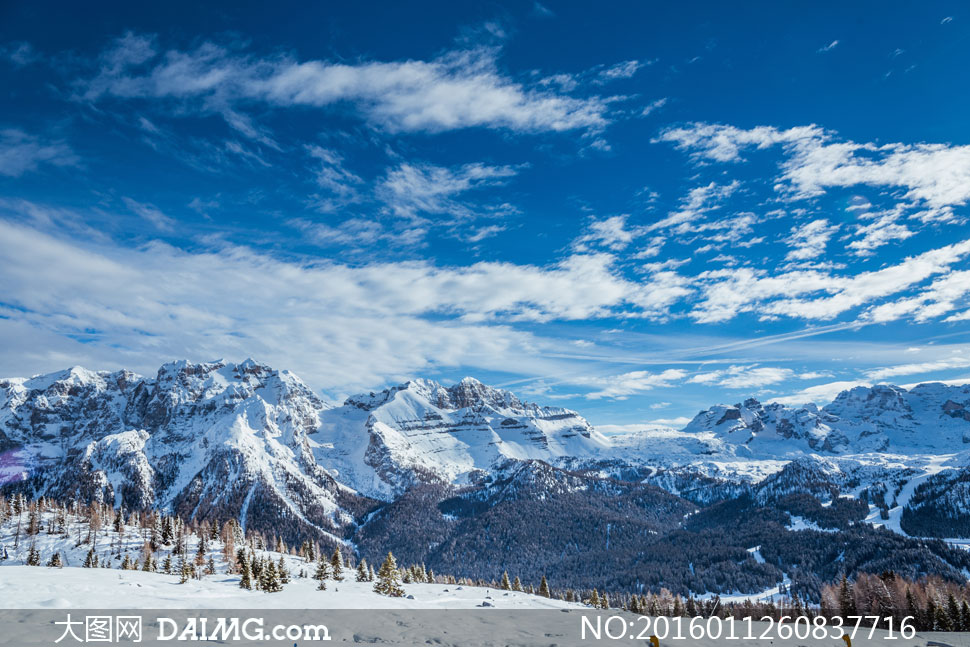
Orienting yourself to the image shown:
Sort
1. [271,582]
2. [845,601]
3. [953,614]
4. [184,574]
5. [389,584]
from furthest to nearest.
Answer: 1. [845,601]
2. [389,584]
3. [184,574]
4. [953,614]
5. [271,582]

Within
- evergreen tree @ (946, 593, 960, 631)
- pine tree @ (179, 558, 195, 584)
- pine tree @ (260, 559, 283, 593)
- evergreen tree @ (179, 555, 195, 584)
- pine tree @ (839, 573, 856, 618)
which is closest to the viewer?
pine tree @ (260, 559, 283, 593)

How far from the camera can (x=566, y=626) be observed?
33.6 m

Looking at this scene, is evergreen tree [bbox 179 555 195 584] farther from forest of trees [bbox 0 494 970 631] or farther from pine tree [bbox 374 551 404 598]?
pine tree [bbox 374 551 404 598]

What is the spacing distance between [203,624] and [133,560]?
10856 centimetres

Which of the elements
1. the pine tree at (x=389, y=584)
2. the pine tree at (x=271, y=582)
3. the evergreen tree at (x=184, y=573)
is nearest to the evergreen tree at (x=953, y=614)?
the pine tree at (x=389, y=584)

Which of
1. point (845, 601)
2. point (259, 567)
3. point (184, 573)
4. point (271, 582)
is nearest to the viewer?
point (271, 582)

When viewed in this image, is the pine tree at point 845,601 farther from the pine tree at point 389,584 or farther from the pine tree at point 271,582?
the pine tree at point 271,582

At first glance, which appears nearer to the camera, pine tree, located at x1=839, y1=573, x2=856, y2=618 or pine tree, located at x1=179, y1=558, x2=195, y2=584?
pine tree, located at x1=179, y1=558, x2=195, y2=584

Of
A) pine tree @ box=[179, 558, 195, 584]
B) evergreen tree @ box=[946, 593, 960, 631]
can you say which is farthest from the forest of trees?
pine tree @ box=[179, 558, 195, 584]

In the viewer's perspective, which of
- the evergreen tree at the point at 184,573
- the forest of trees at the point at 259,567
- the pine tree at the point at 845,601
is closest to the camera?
the evergreen tree at the point at 184,573

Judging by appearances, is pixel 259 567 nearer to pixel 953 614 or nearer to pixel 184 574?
pixel 184 574

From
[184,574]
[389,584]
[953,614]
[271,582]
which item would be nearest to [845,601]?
[953,614]

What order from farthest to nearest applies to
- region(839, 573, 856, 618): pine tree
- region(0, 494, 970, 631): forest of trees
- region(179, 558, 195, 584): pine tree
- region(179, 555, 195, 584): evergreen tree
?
region(839, 573, 856, 618): pine tree
region(0, 494, 970, 631): forest of trees
region(179, 555, 195, 584): evergreen tree
region(179, 558, 195, 584): pine tree

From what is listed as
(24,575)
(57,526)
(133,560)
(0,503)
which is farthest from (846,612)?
(0,503)
